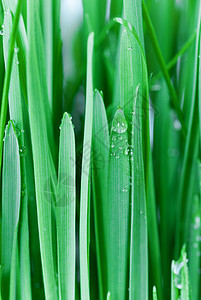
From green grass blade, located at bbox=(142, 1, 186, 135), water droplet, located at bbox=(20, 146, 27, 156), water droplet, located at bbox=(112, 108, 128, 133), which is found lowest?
water droplet, located at bbox=(20, 146, 27, 156)

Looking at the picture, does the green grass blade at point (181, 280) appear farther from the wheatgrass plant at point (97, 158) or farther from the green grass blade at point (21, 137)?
the green grass blade at point (21, 137)

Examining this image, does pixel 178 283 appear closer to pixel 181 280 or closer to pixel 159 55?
pixel 181 280

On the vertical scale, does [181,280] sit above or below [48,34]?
below

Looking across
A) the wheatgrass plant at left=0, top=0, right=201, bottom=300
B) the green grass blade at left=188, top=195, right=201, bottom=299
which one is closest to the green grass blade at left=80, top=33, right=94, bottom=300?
the wheatgrass plant at left=0, top=0, right=201, bottom=300

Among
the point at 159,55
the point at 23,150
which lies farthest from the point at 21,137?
the point at 159,55

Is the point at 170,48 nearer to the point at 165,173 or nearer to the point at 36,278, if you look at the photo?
the point at 165,173

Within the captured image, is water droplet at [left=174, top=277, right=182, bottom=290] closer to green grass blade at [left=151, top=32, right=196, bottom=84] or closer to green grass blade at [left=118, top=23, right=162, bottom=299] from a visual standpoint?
green grass blade at [left=118, top=23, right=162, bottom=299]

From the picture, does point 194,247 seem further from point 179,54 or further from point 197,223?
point 179,54
